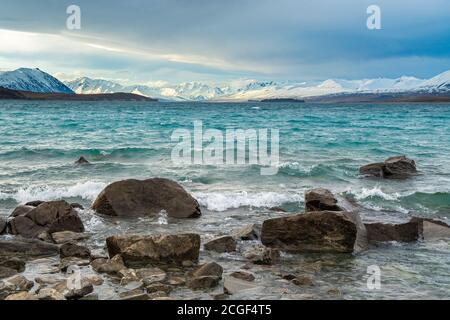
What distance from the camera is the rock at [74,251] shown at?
10.4 m

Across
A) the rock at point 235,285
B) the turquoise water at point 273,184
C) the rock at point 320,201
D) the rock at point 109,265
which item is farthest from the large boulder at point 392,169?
the rock at point 109,265

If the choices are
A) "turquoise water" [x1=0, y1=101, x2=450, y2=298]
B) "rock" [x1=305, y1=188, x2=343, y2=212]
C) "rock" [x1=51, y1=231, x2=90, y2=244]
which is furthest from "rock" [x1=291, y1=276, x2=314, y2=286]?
"rock" [x1=51, y1=231, x2=90, y2=244]

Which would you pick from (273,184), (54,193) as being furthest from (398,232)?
(54,193)

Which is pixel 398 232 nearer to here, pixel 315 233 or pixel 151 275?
pixel 315 233

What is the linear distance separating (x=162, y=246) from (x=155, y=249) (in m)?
0.15

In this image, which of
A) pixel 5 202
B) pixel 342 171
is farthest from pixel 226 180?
pixel 5 202

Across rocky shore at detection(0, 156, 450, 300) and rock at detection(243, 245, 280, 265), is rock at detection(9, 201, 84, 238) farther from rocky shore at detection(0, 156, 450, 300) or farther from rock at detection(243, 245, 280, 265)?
rock at detection(243, 245, 280, 265)

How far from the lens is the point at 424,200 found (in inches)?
724

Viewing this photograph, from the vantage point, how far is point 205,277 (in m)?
8.76

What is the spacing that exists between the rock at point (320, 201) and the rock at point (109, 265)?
240 inches

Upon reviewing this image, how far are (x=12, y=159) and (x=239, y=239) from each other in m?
21.3

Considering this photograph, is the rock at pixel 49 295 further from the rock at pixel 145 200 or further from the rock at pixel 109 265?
the rock at pixel 145 200

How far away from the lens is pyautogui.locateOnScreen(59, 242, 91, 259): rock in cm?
1042
